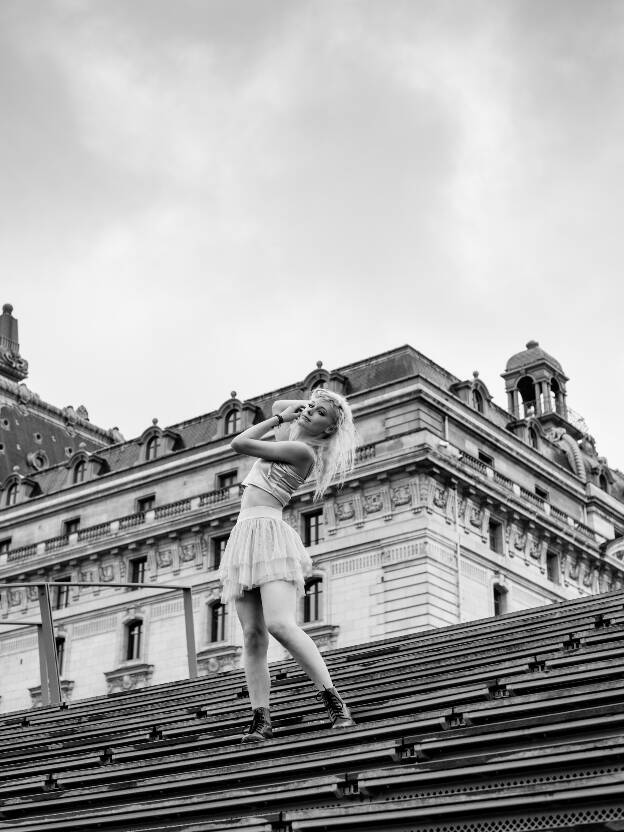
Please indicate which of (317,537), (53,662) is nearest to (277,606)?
(53,662)

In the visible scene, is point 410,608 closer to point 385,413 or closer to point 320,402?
point 385,413

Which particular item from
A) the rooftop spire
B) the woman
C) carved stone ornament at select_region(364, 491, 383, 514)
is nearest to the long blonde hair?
the woman

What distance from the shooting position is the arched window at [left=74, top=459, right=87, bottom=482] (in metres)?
55.6

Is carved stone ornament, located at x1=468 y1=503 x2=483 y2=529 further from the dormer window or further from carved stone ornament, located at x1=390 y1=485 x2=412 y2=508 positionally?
the dormer window

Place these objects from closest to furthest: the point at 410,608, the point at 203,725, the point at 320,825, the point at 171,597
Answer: the point at 320,825 → the point at 203,725 → the point at 410,608 → the point at 171,597

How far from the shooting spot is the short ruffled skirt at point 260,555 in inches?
346

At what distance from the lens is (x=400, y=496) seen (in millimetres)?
41375

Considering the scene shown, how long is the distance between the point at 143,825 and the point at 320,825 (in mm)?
1824

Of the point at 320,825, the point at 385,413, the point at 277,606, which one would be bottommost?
the point at 320,825

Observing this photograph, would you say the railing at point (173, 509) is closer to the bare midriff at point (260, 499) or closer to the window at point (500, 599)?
the window at point (500, 599)

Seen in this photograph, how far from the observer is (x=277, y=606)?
28.5 ft

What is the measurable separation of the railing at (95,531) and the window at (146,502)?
1.78m

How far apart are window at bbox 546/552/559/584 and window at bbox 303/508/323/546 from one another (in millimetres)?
10273

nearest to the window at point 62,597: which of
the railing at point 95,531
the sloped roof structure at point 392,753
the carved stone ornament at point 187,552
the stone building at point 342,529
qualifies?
the stone building at point 342,529
